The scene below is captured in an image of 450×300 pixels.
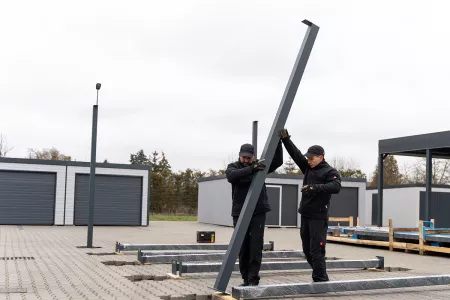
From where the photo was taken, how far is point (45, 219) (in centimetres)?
2556

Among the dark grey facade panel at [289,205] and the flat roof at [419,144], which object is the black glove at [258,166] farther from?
the dark grey facade panel at [289,205]

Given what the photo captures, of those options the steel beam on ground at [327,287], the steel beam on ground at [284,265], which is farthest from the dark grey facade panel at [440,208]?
the steel beam on ground at [327,287]

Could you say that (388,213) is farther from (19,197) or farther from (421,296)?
(421,296)

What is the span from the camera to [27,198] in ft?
83.3

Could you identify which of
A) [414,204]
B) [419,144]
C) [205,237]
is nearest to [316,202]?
[205,237]

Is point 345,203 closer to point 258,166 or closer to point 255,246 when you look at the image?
point 255,246

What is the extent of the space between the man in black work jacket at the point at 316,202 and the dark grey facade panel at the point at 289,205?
21.9 m

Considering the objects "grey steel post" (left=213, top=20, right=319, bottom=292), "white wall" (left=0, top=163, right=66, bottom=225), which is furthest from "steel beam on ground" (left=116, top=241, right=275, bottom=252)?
"white wall" (left=0, top=163, right=66, bottom=225)

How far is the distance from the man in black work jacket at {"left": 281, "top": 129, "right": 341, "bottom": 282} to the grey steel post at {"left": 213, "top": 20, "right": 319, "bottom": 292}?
0.17m

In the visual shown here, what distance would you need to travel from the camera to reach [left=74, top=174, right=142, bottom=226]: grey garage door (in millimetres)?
26236

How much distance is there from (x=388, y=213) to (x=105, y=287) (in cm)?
2899

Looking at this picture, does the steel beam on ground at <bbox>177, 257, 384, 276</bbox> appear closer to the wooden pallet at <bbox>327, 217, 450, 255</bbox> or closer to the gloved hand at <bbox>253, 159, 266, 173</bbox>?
the gloved hand at <bbox>253, 159, 266, 173</bbox>

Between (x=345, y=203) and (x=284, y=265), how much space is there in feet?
71.5

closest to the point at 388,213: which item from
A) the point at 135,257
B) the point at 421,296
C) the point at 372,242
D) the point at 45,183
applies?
the point at 372,242
